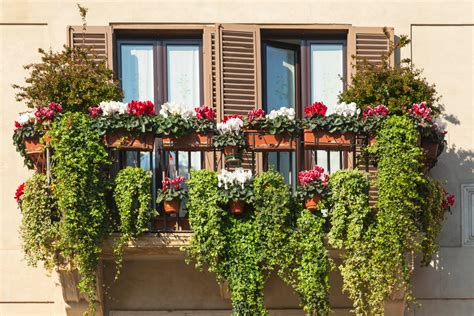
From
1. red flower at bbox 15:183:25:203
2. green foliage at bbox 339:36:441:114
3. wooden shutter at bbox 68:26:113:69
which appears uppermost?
wooden shutter at bbox 68:26:113:69

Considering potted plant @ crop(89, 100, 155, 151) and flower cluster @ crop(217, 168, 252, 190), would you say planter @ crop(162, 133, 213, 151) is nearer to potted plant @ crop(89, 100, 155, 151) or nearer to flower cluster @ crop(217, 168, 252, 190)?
potted plant @ crop(89, 100, 155, 151)

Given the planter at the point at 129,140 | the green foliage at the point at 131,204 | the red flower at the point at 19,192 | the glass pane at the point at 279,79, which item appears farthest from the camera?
the glass pane at the point at 279,79

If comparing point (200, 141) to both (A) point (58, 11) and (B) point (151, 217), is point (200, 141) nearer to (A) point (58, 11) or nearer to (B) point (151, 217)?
(B) point (151, 217)

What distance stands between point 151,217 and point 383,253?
8.08 feet

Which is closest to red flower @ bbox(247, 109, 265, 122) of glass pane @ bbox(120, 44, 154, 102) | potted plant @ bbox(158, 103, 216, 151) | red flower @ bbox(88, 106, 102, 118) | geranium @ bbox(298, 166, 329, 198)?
potted plant @ bbox(158, 103, 216, 151)

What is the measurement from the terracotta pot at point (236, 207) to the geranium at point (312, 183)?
632 mm

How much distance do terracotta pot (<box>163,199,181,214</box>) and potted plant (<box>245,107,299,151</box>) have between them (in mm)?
982

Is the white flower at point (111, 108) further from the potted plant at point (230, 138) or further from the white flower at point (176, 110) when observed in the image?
the potted plant at point (230, 138)

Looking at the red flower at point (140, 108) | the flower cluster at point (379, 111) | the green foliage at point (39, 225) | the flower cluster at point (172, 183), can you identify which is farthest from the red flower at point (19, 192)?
the flower cluster at point (379, 111)

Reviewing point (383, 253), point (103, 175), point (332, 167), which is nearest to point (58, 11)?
point (103, 175)

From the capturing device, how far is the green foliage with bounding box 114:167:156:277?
55.0 ft

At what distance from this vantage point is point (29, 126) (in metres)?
17.1

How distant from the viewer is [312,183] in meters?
17.0

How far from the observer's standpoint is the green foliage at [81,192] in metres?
16.6
